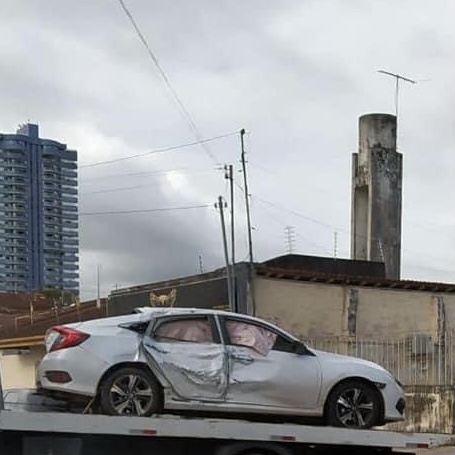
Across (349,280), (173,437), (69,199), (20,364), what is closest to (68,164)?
(69,199)

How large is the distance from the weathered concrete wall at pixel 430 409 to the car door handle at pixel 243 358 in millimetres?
9190

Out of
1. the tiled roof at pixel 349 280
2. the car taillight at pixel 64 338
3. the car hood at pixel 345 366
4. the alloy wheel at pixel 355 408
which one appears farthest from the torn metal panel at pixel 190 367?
the tiled roof at pixel 349 280

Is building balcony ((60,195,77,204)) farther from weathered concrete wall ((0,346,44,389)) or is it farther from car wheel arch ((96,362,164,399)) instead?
car wheel arch ((96,362,164,399))

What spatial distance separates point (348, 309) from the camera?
21.2 meters

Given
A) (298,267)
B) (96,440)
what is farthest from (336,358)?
(298,267)

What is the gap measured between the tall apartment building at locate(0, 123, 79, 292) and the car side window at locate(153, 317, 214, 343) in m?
8.98

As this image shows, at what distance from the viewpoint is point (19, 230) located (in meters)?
18.8

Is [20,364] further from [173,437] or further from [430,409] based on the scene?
[173,437]

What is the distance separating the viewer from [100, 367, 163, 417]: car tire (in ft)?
26.2

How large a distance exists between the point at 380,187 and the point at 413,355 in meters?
14.9

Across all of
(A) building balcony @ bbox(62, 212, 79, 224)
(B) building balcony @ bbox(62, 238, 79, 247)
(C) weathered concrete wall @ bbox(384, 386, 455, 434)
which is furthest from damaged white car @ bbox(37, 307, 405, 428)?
(B) building balcony @ bbox(62, 238, 79, 247)

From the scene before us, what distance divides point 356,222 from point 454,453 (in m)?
21.8

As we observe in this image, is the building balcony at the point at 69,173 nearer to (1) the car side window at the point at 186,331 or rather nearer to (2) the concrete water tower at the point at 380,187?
(1) the car side window at the point at 186,331

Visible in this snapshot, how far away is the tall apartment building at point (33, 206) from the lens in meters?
17.5
